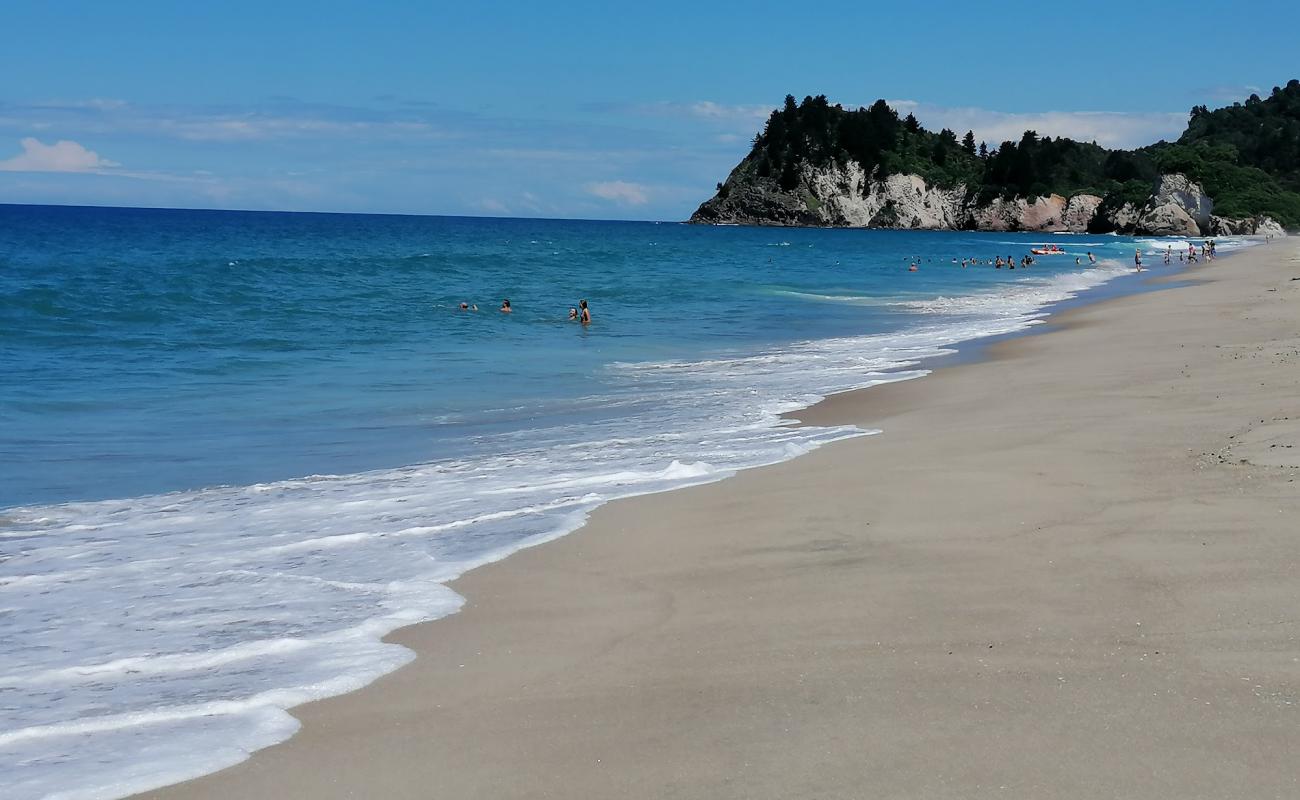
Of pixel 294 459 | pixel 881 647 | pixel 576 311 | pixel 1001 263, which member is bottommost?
pixel 294 459

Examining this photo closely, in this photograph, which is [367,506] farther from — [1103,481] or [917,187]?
[917,187]

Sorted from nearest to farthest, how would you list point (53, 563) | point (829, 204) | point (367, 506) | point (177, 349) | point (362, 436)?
point (53, 563) < point (367, 506) < point (362, 436) < point (177, 349) < point (829, 204)

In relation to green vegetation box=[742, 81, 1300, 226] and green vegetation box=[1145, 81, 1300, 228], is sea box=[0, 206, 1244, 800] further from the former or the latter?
green vegetation box=[742, 81, 1300, 226]

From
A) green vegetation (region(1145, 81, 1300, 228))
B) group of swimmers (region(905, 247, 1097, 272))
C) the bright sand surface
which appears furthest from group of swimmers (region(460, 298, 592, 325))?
green vegetation (region(1145, 81, 1300, 228))

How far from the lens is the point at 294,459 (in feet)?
37.8

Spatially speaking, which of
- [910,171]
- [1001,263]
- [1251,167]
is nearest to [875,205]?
[910,171]

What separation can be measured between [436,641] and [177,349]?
811 inches

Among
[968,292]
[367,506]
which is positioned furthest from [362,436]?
[968,292]

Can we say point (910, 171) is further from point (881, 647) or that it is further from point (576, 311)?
point (881, 647)

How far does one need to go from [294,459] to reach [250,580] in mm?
4881

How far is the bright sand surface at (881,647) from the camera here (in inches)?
157

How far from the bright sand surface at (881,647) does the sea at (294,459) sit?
0.49m

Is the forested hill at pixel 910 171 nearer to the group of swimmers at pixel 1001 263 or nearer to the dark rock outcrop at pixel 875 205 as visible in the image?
the dark rock outcrop at pixel 875 205

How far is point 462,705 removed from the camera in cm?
476
